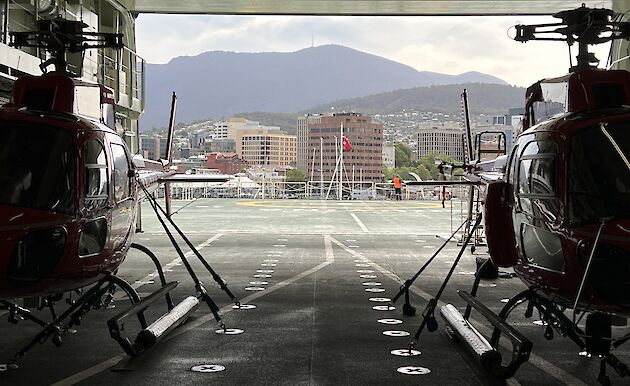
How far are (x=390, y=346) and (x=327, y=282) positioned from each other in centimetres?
436

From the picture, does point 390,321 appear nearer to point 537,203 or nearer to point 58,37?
point 537,203

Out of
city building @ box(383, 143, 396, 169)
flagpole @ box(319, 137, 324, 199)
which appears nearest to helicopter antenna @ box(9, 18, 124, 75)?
flagpole @ box(319, 137, 324, 199)

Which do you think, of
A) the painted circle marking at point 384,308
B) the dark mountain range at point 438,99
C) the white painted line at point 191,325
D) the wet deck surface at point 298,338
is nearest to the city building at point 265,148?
the dark mountain range at point 438,99

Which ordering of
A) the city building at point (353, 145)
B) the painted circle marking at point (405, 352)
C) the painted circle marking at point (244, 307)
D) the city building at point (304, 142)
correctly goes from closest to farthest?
the painted circle marking at point (405, 352) < the painted circle marking at point (244, 307) < the city building at point (353, 145) < the city building at point (304, 142)

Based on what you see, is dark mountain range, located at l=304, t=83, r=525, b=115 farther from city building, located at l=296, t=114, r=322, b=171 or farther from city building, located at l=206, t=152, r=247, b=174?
city building, located at l=206, t=152, r=247, b=174

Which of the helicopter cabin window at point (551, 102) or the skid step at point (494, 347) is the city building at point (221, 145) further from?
the helicopter cabin window at point (551, 102)

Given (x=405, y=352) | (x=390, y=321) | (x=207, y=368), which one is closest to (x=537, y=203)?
(x=405, y=352)

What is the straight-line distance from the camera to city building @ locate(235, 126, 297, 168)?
6588 cm

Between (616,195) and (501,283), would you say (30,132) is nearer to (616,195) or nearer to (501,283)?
(616,195)

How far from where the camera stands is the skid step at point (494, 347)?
5598mm

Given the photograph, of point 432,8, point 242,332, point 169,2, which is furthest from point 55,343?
point 432,8

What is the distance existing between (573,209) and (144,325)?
432cm

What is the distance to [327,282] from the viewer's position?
11.7 m

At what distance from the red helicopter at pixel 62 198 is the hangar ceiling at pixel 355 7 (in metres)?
11.9
